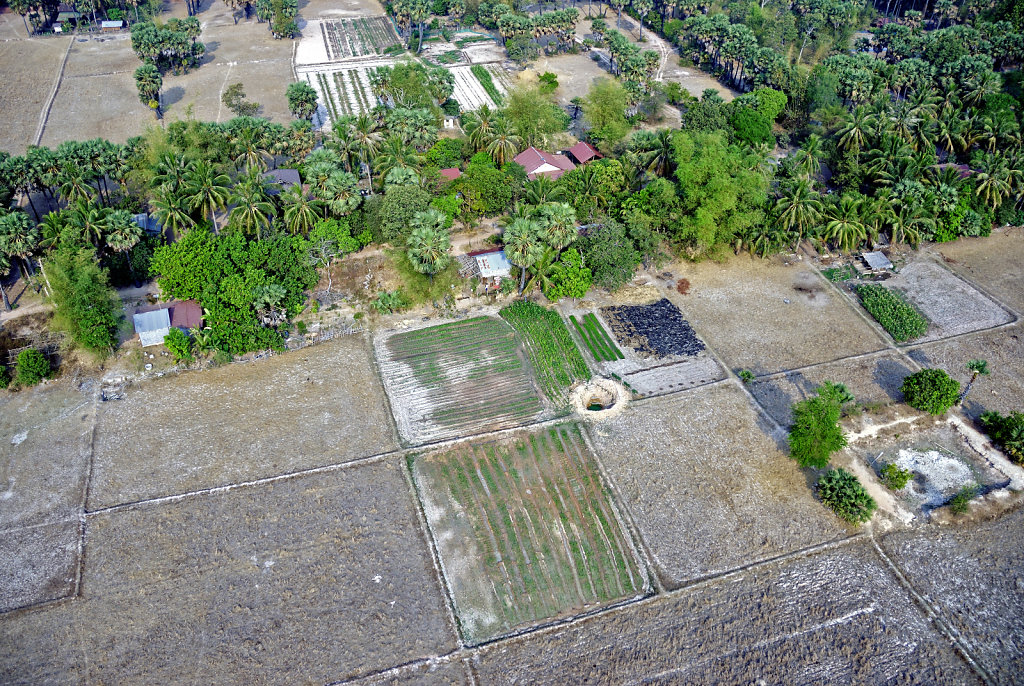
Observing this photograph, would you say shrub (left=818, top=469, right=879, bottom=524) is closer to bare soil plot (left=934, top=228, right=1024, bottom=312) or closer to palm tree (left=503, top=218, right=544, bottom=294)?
palm tree (left=503, top=218, right=544, bottom=294)

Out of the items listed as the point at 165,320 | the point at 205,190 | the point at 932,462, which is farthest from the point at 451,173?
the point at 932,462

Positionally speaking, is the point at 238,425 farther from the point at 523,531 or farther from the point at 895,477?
the point at 895,477

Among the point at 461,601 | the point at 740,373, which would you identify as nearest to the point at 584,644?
the point at 461,601

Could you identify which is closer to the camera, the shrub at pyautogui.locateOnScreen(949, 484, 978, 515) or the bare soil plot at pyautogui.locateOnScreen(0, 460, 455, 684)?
the bare soil plot at pyautogui.locateOnScreen(0, 460, 455, 684)

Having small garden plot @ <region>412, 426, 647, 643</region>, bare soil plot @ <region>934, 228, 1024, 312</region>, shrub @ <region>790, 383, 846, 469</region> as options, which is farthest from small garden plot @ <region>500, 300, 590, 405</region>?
bare soil plot @ <region>934, 228, 1024, 312</region>

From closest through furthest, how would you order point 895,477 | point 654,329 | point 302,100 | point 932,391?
point 895,477 < point 932,391 < point 654,329 < point 302,100

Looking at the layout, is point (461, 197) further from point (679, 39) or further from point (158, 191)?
point (679, 39)
